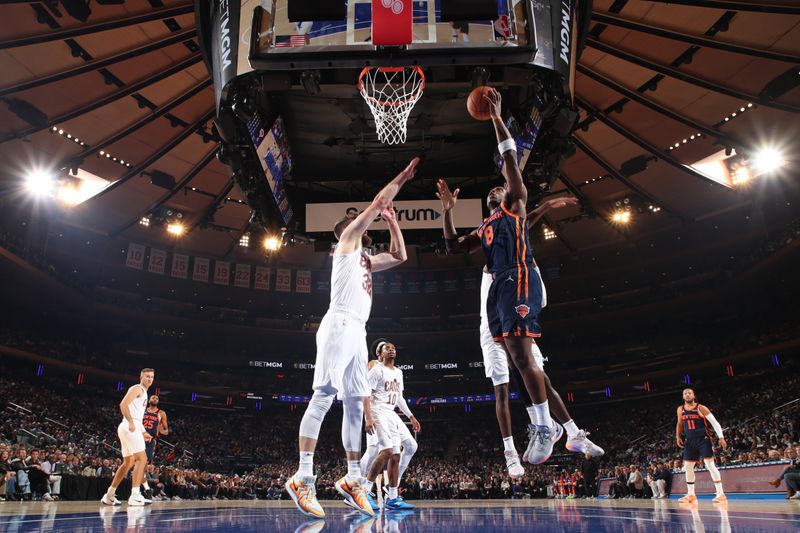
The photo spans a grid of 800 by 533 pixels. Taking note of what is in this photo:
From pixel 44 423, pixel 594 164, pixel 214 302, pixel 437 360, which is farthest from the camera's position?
pixel 437 360

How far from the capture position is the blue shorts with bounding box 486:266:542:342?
176 inches

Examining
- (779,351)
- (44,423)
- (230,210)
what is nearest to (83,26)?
(230,210)

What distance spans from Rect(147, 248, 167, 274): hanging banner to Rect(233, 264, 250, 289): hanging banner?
3.84m

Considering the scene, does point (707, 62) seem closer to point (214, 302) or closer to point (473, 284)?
point (473, 284)

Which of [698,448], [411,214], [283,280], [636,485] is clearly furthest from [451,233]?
[283,280]

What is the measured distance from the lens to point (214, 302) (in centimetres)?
3366

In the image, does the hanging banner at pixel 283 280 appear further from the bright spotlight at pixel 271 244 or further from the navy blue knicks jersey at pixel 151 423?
the navy blue knicks jersey at pixel 151 423

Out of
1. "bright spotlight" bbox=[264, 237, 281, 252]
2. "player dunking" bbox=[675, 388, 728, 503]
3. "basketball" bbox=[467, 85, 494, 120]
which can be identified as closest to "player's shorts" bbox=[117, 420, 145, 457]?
"basketball" bbox=[467, 85, 494, 120]

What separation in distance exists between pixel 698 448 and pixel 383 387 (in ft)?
20.1

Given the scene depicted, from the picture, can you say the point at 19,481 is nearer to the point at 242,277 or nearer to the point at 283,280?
the point at 242,277

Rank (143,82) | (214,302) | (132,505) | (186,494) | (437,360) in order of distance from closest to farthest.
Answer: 1. (132,505)
2. (143,82)
3. (186,494)
4. (214,302)
5. (437,360)

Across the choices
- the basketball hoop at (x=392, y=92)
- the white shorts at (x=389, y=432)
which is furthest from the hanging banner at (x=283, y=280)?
the white shorts at (x=389, y=432)

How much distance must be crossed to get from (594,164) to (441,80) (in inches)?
386

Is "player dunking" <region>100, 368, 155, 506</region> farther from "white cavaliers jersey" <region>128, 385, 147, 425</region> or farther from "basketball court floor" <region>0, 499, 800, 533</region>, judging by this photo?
"basketball court floor" <region>0, 499, 800, 533</region>
